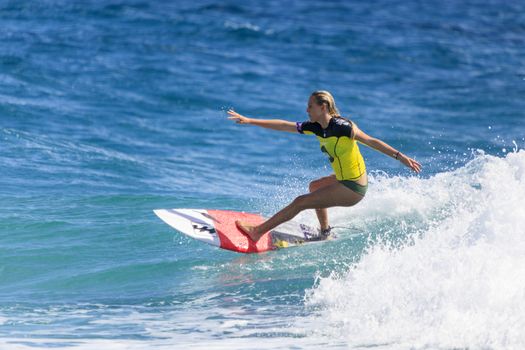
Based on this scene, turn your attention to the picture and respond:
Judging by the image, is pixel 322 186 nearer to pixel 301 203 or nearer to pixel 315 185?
A: pixel 315 185

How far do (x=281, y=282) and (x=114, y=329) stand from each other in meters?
2.11

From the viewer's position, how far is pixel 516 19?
37.2m

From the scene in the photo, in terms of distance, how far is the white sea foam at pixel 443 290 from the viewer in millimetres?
6875

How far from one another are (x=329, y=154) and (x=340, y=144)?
23 centimetres

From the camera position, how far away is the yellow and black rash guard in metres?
9.28

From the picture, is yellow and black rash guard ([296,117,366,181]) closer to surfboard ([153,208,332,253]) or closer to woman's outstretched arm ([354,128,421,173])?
woman's outstretched arm ([354,128,421,173])

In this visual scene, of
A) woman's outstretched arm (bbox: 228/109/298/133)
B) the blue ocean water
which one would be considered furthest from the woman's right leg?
woman's outstretched arm (bbox: 228/109/298/133)

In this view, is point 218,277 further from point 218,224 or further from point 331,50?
point 331,50

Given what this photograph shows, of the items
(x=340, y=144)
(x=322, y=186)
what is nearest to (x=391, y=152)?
(x=340, y=144)

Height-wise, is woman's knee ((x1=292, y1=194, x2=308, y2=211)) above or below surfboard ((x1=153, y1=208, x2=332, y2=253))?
above

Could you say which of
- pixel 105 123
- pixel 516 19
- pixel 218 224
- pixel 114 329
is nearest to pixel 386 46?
pixel 516 19

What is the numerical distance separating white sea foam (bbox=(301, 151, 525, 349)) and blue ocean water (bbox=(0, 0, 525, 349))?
0.06 ft

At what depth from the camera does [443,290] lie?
7.41 metres

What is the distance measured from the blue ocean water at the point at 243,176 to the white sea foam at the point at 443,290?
2 centimetres
